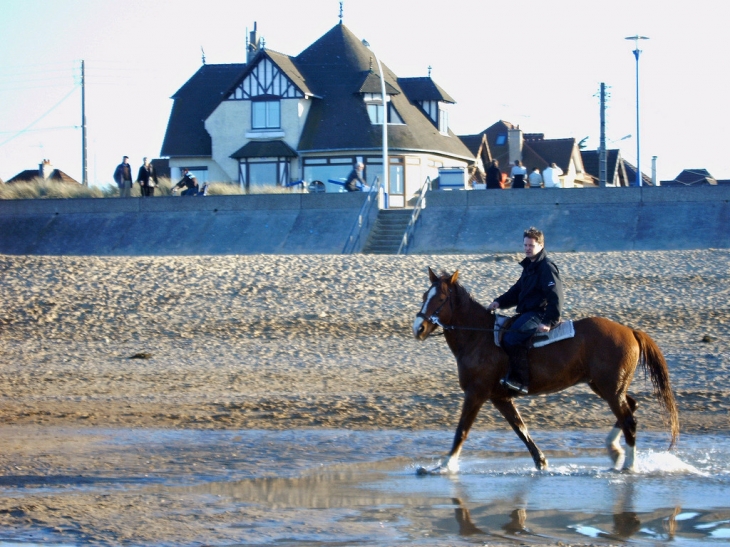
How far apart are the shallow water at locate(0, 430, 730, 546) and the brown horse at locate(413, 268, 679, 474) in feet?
1.15

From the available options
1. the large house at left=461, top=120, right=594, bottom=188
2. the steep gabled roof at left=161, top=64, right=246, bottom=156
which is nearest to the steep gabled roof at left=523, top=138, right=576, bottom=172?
the large house at left=461, top=120, right=594, bottom=188

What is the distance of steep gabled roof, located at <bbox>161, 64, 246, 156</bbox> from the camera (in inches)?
2079

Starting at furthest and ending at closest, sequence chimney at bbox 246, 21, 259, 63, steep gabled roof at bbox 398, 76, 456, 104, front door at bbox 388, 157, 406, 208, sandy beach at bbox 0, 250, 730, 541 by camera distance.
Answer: chimney at bbox 246, 21, 259, 63
steep gabled roof at bbox 398, 76, 456, 104
front door at bbox 388, 157, 406, 208
sandy beach at bbox 0, 250, 730, 541

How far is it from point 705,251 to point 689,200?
6985 millimetres

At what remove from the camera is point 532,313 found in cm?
940

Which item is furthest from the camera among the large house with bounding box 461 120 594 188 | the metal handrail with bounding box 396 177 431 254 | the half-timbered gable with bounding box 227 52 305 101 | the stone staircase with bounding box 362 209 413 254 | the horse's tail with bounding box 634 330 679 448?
the large house with bounding box 461 120 594 188

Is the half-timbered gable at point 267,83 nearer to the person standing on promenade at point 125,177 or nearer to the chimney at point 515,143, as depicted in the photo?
the person standing on promenade at point 125,177

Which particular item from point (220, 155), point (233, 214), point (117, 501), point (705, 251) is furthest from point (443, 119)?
point (117, 501)

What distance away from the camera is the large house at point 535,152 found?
68.2m

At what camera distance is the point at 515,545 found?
22.3 ft

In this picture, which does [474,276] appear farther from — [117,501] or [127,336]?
[117,501]

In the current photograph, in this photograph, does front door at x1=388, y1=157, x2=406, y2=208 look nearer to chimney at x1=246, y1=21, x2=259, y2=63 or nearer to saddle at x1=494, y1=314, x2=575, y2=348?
chimney at x1=246, y1=21, x2=259, y2=63

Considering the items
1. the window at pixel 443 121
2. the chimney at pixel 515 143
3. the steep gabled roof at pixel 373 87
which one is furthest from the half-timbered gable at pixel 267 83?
the chimney at pixel 515 143

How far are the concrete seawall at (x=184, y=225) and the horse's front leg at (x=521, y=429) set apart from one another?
1824 centimetres
